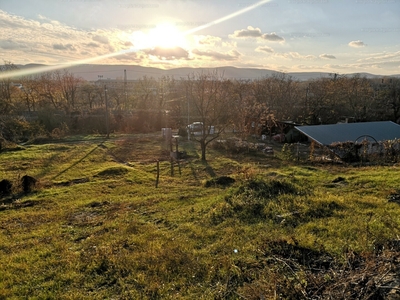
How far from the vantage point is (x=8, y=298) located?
3.74 metres

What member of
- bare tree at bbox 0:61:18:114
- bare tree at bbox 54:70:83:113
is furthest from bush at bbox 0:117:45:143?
bare tree at bbox 54:70:83:113

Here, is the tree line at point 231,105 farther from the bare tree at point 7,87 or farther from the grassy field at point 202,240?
the grassy field at point 202,240

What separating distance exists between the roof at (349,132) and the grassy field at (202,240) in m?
8.50

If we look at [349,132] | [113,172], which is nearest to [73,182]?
[113,172]

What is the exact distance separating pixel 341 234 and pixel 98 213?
6.14m

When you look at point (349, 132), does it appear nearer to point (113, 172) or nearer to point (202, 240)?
point (113, 172)

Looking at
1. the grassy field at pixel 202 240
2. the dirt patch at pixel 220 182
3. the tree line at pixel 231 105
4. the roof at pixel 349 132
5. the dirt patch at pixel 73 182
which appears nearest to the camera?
the grassy field at pixel 202 240

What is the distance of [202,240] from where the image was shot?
5.47 meters

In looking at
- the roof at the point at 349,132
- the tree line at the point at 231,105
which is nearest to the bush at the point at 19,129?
the tree line at the point at 231,105

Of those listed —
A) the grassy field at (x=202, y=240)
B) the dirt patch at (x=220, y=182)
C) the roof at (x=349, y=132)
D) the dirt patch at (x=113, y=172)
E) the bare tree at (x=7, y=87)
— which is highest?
the bare tree at (x=7, y=87)

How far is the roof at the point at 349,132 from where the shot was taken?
61.6 ft

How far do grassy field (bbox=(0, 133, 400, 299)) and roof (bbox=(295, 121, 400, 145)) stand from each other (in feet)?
27.9

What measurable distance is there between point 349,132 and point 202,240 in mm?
18358

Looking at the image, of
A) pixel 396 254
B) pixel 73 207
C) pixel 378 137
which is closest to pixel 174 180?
pixel 73 207
